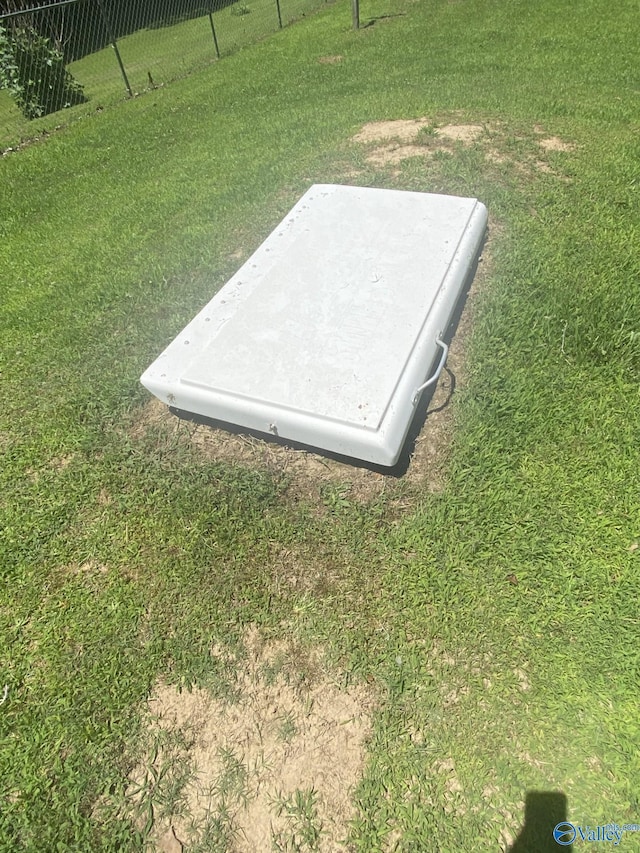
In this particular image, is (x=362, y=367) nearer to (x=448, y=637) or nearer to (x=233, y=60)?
(x=448, y=637)

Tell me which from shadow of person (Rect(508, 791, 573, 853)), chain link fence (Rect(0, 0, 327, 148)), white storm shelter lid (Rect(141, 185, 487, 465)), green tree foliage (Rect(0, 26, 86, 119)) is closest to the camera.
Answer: shadow of person (Rect(508, 791, 573, 853))

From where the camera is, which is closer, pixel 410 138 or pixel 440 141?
pixel 440 141

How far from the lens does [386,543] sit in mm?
2047

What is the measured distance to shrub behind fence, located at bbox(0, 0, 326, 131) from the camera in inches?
332

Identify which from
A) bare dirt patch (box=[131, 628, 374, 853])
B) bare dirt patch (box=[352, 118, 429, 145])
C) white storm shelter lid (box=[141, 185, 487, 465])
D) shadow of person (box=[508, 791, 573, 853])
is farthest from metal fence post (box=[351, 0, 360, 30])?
shadow of person (box=[508, 791, 573, 853])

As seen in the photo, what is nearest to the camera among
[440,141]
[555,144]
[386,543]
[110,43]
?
[386,543]

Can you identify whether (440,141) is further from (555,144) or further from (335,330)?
(335,330)

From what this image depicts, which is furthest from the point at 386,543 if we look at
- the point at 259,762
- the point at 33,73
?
the point at 33,73

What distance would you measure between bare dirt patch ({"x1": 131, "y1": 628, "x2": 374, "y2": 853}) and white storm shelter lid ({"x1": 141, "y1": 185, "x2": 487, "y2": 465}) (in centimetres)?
86

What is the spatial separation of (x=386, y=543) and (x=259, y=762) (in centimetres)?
87

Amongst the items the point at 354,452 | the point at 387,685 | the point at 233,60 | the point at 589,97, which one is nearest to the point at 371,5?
the point at 233,60

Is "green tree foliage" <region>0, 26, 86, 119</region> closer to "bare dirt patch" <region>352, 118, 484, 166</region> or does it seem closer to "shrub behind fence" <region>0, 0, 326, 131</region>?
"shrub behind fence" <region>0, 0, 326, 131</region>

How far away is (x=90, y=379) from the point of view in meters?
2.95

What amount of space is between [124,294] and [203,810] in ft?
10.1
